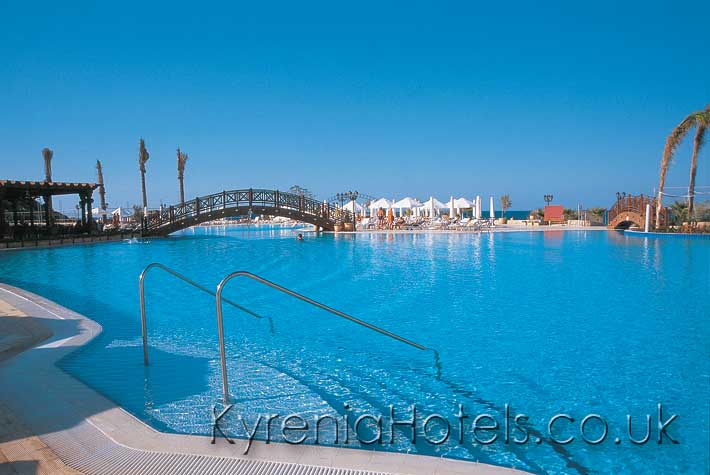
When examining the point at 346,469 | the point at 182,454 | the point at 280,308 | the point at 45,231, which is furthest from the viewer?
the point at 45,231

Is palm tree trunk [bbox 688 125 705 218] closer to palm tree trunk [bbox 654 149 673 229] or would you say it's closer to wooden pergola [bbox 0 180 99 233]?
palm tree trunk [bbox 654 149 673 229]

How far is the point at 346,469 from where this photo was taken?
2.66 m

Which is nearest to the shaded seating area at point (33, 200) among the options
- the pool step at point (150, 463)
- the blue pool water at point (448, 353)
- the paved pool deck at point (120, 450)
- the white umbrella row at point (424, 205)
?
the blue pool water at point (448, 353)

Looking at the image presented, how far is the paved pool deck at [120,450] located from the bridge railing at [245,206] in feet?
81.6

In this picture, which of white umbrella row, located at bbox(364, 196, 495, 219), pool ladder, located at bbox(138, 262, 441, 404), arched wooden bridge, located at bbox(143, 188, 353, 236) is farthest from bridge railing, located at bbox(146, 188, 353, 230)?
pool ladder, located at bbox(138, 262, 441, 404)

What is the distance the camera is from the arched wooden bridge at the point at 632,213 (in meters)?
24.0

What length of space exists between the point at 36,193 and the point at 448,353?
84.8 feet

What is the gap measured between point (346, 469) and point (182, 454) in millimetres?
1052

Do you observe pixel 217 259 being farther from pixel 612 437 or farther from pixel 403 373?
pixel 612 437

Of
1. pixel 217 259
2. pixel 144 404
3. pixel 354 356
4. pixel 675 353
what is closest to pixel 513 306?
pixel 675 353

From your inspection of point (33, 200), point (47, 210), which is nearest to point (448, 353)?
point (47, 210)

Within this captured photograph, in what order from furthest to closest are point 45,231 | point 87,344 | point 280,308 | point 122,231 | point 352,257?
point 122,231 → point 45,231 → point 352,257 → point 280,308 → point 87,344

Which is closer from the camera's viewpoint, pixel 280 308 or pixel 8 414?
pixel 8 414

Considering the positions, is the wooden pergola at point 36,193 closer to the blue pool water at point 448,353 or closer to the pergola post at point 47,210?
the pergola post at point 47,210
